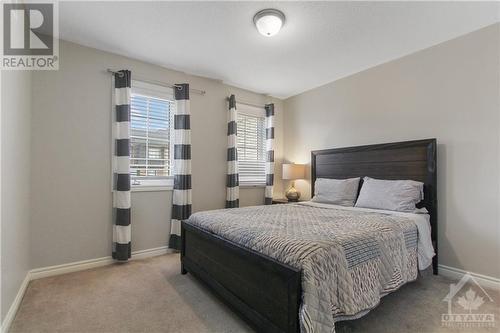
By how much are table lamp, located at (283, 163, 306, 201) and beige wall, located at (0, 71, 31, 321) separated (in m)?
3.32

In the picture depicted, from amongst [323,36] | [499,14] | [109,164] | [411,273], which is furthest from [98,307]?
[499,14]

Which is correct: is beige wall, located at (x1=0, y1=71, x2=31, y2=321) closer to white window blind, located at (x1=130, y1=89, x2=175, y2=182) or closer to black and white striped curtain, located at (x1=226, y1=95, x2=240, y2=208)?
white window blind, located at (x1=130, y1=89, x2=175, y2=182)

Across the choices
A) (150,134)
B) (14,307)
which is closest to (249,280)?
(14,307)

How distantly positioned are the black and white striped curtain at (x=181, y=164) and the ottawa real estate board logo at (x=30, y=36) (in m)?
1.38

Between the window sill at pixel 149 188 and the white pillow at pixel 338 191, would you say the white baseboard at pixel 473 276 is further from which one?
the window sill at pixel 149 188

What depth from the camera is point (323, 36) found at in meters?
2.63

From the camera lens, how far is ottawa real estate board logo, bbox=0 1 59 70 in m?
1.91

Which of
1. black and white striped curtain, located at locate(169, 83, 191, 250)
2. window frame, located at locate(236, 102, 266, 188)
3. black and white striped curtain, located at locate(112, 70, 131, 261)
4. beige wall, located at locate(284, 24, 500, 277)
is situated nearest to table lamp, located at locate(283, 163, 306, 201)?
window frame, located at locate(236, 102, 266, 188)

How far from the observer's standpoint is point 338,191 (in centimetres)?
331

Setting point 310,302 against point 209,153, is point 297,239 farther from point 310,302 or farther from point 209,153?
point 209,153

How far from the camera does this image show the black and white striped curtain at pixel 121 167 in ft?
9.56

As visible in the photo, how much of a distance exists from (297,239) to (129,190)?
222cm

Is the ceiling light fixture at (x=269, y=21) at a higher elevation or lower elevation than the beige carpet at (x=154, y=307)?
higher

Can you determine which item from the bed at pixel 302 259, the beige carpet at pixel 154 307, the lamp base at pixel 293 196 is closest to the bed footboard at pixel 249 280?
the bed at pixel 302 259
